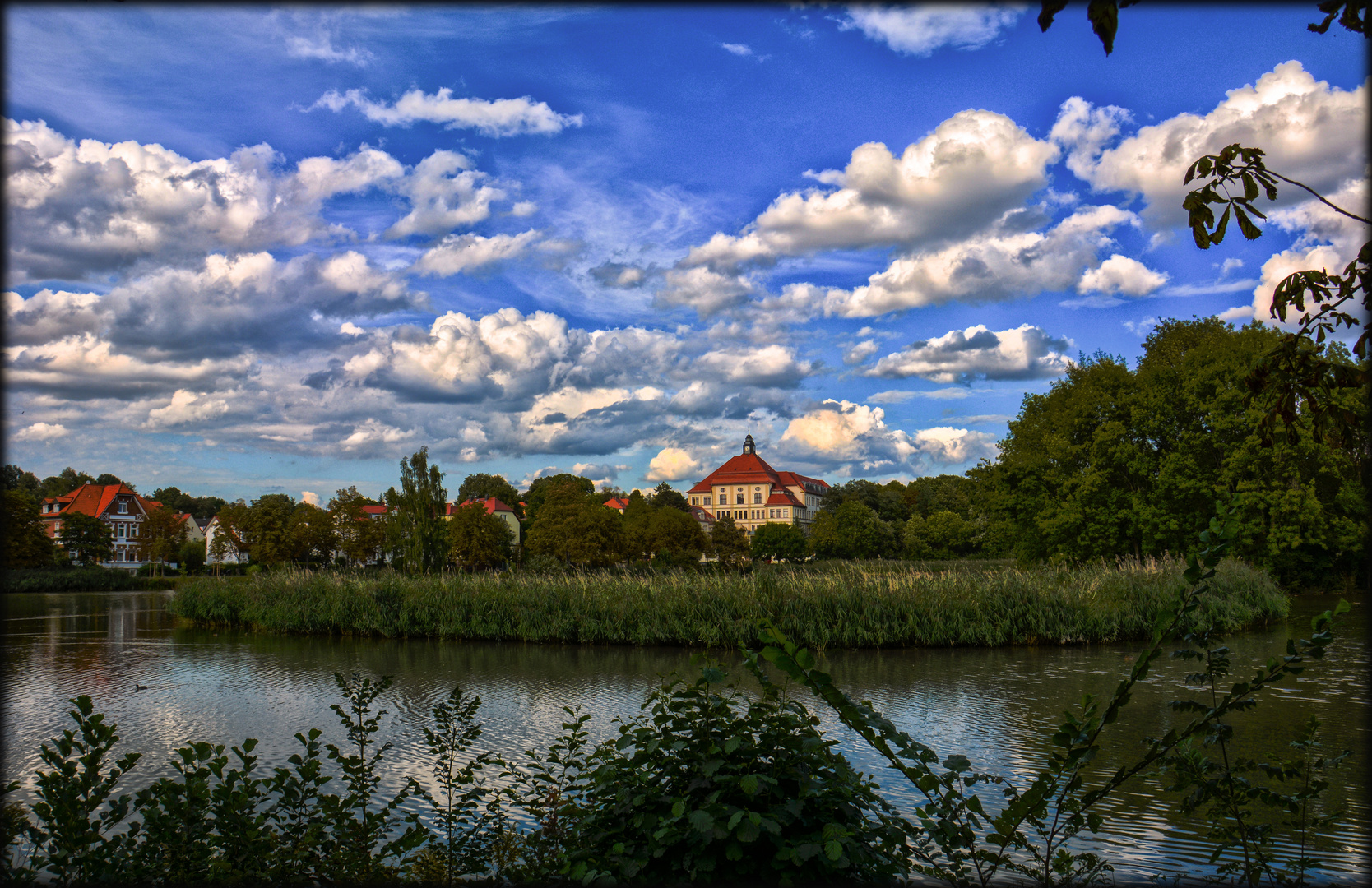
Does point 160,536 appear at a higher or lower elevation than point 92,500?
lower

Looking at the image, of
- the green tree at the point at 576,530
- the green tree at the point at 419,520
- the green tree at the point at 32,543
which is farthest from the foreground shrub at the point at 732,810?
the green tree at the point at 576,530

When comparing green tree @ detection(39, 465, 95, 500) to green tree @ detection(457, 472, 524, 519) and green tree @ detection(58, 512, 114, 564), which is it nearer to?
green tree @ detection(58, 512, 114, 564)

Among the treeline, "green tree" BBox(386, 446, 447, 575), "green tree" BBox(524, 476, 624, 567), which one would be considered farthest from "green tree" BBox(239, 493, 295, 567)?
the treeline

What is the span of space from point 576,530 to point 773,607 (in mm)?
34063

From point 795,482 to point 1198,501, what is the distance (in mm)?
109602

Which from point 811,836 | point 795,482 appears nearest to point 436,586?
point 811,836

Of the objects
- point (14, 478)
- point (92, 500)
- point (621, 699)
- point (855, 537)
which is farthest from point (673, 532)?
point (14, 478)

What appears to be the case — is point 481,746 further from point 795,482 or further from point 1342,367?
point 795,482

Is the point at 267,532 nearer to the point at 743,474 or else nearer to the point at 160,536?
the point at 160,536

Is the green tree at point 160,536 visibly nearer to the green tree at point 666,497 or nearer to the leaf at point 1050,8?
the green tree at point 666,497

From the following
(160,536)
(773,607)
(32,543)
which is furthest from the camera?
(160,536)

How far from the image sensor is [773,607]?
683 inches

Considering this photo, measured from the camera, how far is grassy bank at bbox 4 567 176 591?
45812 millimetres

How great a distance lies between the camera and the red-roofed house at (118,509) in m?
57.6
